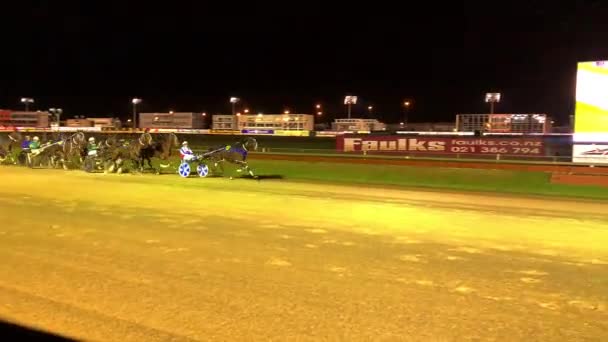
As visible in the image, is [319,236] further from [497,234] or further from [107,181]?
[107,181]

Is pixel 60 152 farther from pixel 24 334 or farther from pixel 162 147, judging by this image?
pixel 24 334

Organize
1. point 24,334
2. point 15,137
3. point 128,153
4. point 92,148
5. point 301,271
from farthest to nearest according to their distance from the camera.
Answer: point 15,137, point 92,148, point 128,153, point 301,271, point 24,334

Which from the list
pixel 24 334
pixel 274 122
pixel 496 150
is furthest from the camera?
pixel 274 122

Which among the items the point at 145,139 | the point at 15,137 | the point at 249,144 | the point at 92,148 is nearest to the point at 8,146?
the point at 15,137

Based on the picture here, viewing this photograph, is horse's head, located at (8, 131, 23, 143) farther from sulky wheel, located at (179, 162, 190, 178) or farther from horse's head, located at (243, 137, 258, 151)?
horse's head, located at (243, 137, 258, 151)

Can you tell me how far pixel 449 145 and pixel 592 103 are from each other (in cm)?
979

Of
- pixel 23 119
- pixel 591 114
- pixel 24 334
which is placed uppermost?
pixel 23 119

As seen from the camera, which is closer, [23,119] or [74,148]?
[74,148]

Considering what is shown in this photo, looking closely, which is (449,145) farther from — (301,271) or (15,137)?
(301,271)

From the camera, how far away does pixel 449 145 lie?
32750 mm

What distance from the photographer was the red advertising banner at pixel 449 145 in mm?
30672

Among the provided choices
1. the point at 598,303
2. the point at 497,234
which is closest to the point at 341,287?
the point at 598,303

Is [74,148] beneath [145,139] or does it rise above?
beneath

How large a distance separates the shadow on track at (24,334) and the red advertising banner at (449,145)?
28818mm
